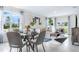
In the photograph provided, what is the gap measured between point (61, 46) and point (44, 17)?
3.64ft

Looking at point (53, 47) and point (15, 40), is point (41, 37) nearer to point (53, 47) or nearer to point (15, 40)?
point (53, 47)

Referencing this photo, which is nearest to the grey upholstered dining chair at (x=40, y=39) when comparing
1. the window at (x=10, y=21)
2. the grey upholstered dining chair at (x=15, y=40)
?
the grey upholstered dining chair at (x=15, y=40)

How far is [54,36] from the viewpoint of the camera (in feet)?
11.6

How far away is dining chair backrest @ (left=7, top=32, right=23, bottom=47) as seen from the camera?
327 cm

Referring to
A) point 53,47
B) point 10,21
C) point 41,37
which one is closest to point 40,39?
Result: point 41,37

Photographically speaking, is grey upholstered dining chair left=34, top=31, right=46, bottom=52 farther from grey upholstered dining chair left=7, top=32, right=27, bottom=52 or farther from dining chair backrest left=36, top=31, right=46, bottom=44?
grey upholstered dining chair left=7, top=32, right=27, bottom=52

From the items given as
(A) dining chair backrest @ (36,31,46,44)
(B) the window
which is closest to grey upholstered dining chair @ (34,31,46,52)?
(A) dining chair backrest @ (36,31,46,44)

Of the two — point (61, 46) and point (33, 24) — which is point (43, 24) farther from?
point (61, 46)

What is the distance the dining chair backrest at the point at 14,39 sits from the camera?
10.7 ft

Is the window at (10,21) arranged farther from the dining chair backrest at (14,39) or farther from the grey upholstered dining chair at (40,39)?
the grey upholstered dining chair at (40,39)

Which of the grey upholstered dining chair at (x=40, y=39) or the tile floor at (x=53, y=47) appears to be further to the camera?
the grey upholstered dining chair at (x=40, y=39)
